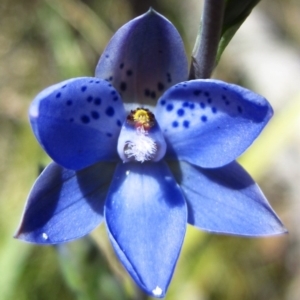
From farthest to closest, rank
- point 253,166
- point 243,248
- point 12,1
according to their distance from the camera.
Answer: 1. point 12,1
2. point 243,248
3. point 253,166

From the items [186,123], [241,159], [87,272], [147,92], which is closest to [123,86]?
[147,92]

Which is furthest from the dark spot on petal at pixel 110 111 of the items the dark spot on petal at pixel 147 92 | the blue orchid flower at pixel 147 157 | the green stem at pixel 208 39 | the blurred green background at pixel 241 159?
the blurred green background at pixel 241 159

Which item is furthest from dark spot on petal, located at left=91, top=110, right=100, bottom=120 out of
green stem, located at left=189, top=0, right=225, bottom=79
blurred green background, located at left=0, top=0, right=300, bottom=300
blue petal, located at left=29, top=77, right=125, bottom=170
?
blurred green background, located at left=0, top=0, right=300, bottom=300

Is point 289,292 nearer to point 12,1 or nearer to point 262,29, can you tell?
point 262,29

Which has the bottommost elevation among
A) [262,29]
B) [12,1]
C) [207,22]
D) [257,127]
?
[12,1]

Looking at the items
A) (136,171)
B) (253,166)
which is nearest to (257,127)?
(136,171)

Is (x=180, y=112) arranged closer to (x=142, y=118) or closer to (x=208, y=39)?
(x=142, y=118)

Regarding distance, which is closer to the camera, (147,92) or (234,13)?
(234,13)

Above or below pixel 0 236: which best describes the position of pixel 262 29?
above
